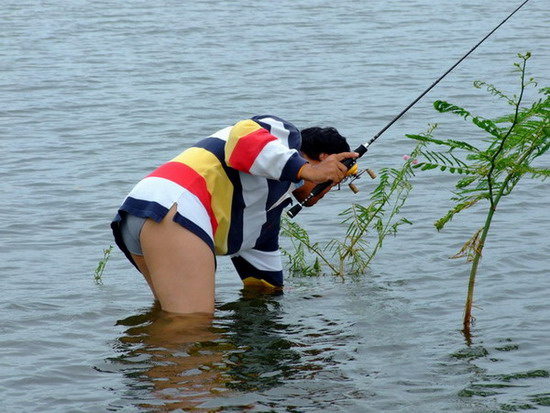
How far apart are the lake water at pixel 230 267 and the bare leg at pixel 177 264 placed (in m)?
0.26

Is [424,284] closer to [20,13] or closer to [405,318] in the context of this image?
[405,318]

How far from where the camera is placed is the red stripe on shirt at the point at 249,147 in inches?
226

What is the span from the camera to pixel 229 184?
603 cm

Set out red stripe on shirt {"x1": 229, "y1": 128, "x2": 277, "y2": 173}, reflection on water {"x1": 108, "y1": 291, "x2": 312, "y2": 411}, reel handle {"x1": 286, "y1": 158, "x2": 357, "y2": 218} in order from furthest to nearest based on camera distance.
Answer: reel handle {"x1": 286, "y1": 158, "x2": 357, "y2": 218}
red stripe on shirt {"x1": 229, "y1": 128, "x2": 277, "y2": 173}
reflection on water {"x1": 108, "y1": 291, "x2": 312, "y2": 411}

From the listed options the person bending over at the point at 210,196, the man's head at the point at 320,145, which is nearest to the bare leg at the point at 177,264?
the person bending over at the point at 210,196

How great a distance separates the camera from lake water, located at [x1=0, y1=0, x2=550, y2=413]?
19.0ft

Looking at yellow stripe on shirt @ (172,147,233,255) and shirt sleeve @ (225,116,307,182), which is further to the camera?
yellow stripe on shirt @ (172,147,233,255)

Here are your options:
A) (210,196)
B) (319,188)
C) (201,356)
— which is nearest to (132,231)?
(210,196)

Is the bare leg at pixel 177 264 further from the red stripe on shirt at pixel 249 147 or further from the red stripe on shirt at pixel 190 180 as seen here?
the red stripe on shirt at pixel 249 147

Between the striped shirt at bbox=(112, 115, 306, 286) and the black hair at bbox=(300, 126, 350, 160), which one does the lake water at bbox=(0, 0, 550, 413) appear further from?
the black hair at bbox=(300, 126, 350, 160)

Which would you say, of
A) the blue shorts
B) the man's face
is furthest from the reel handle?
the blue shorts

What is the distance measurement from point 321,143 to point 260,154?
0.65m

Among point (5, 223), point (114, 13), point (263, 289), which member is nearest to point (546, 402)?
point (263, 289)

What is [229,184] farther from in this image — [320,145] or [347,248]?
[347,248]
